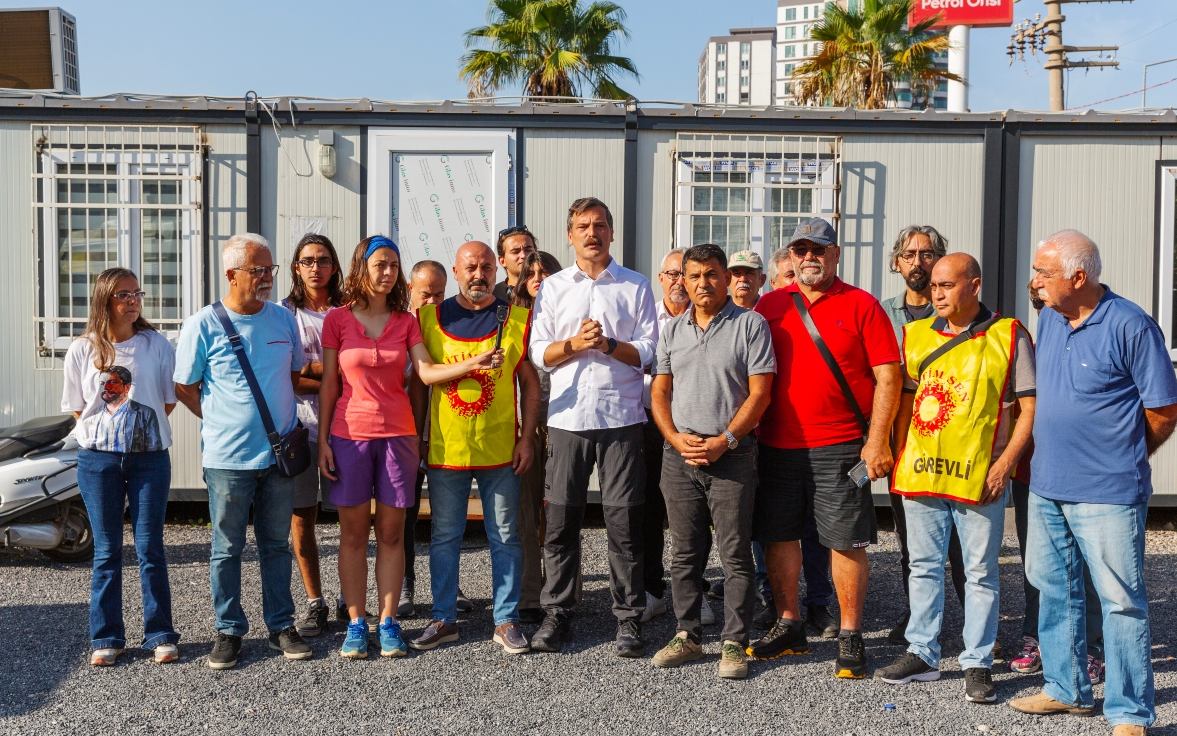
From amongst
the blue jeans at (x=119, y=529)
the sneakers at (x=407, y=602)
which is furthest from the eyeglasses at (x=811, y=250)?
the blue jeans at (x=119, y=529)

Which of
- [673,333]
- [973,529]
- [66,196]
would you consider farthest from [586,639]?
[66,196]

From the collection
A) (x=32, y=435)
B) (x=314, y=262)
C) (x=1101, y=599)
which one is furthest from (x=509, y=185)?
(x=1101, y=599)

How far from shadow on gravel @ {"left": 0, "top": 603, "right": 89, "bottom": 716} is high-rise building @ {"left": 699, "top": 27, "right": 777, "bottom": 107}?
135 meters

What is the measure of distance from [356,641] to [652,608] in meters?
1.47

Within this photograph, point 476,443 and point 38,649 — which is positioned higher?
point 476,443

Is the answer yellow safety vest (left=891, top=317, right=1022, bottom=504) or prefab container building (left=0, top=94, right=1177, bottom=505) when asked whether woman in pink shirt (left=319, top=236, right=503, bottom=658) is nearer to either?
yellow safety vest (left=891, top=317, right=1022, bottom=504)

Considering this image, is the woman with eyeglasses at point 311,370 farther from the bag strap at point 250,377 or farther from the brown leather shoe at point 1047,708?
the brown leather shoe at point 1047,708

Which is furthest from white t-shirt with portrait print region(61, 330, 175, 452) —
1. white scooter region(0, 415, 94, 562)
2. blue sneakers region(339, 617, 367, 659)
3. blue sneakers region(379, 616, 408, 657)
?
→ white scooter region(0, 415, 94, 562)

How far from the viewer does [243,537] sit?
4066 millimetres

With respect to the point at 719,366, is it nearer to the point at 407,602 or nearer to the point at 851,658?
the point at 851,658

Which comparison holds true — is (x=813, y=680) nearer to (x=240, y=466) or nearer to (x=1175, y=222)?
(x=240, y=466)

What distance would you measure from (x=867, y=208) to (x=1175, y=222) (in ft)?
6.81

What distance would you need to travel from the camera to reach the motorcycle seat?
5484 millimetres

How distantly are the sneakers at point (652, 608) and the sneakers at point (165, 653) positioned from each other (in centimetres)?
212
